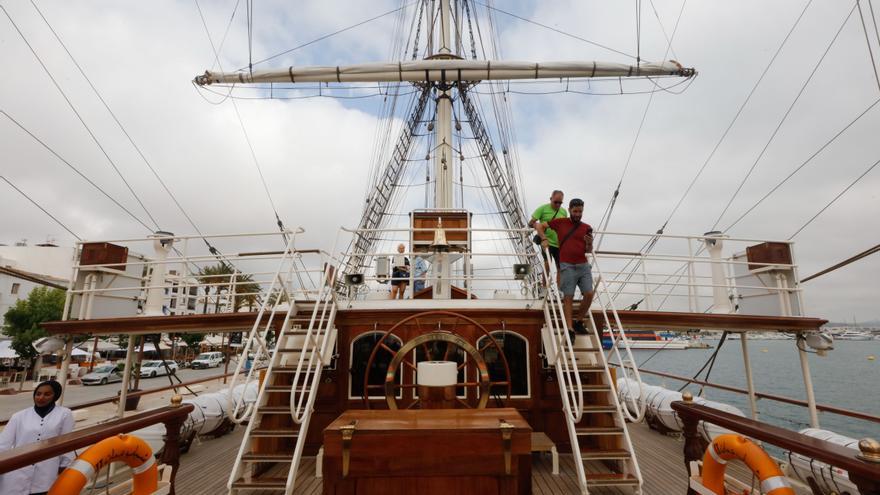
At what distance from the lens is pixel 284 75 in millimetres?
12578

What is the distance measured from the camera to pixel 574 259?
16.3 feet

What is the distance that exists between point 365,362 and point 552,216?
3.35 meters

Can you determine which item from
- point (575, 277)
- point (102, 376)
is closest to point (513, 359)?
point (575, 277)

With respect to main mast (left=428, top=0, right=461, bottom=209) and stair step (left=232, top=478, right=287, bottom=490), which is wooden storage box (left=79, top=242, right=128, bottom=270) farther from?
main mast (left=428, top=0, right=461, bottom=209)

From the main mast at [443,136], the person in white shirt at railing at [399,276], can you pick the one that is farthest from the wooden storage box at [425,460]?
the main mast at [443,136]

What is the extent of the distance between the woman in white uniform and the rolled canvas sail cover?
1088cm

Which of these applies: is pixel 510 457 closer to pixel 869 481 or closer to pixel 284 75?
pixel 869 481

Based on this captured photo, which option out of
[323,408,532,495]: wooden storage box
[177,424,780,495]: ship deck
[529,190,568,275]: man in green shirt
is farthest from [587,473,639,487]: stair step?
[529,190,568,275]: man in green shirt

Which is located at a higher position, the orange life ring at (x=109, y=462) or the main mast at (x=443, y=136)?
the main mast at (x=443, y=136)

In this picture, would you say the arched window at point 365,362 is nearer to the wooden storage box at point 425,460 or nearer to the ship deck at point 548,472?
the ship deck at point 548,472

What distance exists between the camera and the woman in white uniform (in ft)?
11.5

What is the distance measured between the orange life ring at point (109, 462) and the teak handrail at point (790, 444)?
411cm

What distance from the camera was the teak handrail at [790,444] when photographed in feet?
6.67

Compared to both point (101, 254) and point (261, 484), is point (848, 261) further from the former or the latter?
point (101, 254)
